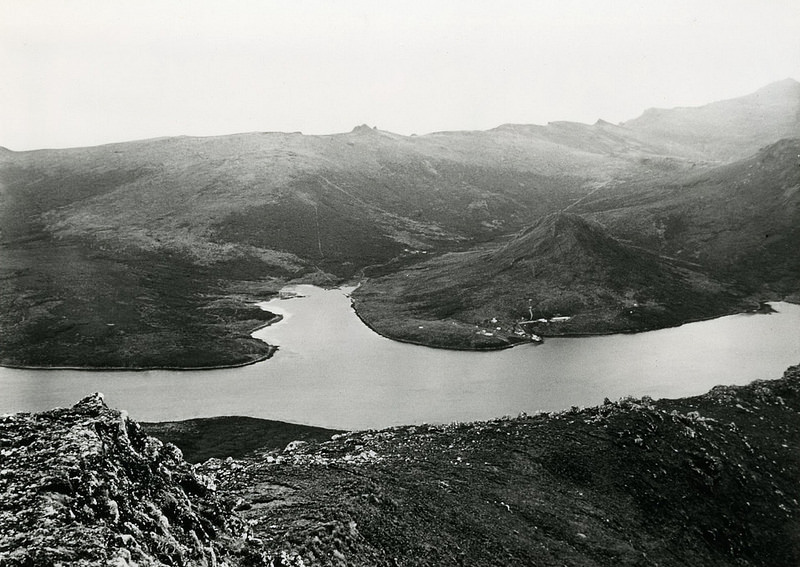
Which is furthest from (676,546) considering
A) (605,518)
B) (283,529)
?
(283,529)

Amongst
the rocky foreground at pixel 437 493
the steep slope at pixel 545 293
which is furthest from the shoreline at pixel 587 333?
the rocky foreground at pixel 437 493

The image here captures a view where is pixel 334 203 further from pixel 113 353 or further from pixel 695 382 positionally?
pixel 695 382

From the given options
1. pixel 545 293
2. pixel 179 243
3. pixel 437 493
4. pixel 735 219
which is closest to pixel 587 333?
pixel 545 293

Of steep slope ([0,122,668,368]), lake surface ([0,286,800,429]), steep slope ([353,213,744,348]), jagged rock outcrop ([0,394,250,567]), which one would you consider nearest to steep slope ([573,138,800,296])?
steep slope ([353,213,744,348])

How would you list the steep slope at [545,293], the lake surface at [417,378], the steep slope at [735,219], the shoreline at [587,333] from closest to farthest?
the lake surface at [417,378] < the shoreline at [587,333] < the steep slope at [545,293] < the steep slope at [735,219]

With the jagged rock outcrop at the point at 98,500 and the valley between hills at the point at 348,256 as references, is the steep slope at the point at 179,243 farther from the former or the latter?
the jagged rock outcrop at the point at 98,500

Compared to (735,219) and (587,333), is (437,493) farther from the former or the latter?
(735,219)
